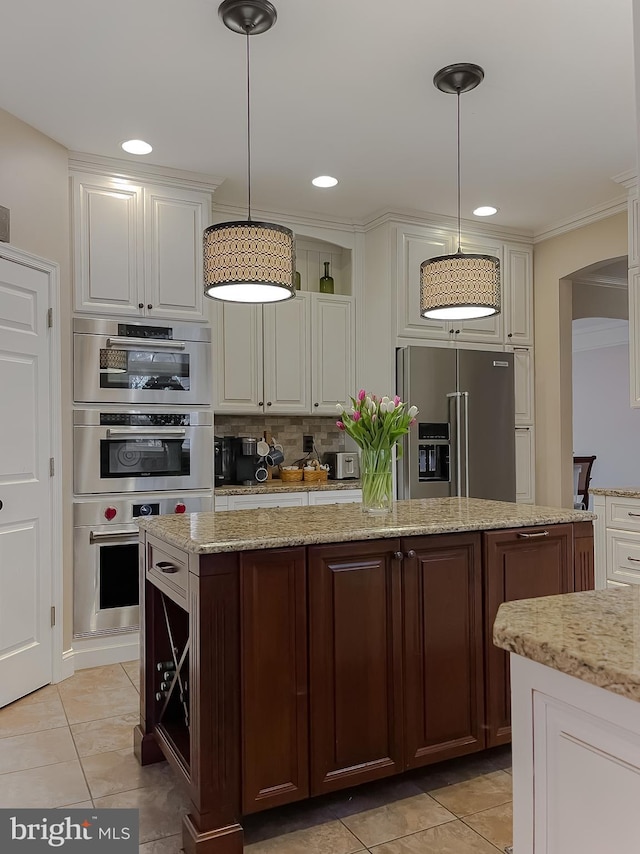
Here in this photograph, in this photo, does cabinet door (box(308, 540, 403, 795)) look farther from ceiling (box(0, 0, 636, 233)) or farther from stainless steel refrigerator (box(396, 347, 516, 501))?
stainless steel refrigerator (box(396, 347, 516, 501))

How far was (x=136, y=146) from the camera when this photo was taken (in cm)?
355

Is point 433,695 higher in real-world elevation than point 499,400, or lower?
lower

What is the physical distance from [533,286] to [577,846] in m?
4.67

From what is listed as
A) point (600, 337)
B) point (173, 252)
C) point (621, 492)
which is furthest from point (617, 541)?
point (600, 337)

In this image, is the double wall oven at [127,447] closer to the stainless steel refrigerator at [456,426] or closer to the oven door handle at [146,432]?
the oven door handle at [146,432]

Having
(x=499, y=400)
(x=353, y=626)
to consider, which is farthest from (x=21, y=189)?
(x=499, y=400)

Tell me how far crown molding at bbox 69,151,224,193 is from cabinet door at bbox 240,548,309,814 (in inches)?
106

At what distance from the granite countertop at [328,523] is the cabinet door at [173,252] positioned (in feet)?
5.42

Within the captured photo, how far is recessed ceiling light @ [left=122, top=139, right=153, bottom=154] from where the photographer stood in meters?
3.50

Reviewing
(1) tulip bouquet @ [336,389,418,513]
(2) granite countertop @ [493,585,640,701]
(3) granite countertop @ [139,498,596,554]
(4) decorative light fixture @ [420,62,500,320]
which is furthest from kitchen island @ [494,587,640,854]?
(4) decorative light fixture @ [420,62,500,320]

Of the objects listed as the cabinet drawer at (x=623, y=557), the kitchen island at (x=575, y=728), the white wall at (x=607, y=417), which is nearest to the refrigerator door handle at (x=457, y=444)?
the cabinet drawer at (x=623, y=557)

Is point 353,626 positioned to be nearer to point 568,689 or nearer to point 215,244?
point 568,689

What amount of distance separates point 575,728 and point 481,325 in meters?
4.14

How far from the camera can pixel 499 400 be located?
4.81 meters
